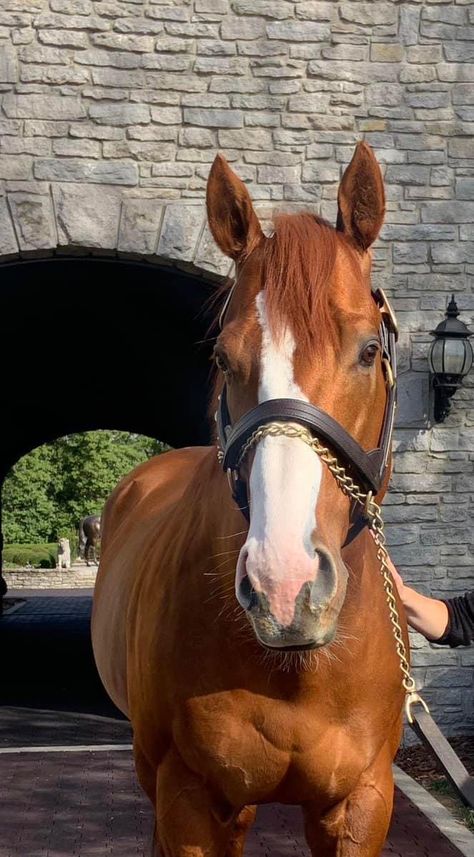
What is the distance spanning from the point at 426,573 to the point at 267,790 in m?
5.18

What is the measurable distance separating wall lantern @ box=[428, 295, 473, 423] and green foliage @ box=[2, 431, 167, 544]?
3784 centimetres

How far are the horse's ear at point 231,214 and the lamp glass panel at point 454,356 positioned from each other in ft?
16.3

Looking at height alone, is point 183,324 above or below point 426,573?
above

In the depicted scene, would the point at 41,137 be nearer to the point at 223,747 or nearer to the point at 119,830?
the point at 119,830

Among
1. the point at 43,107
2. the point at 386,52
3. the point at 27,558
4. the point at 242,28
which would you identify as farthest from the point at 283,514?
the point at 27,558

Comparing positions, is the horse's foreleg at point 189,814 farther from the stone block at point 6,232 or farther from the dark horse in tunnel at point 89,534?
the dark horse in tunnel at point 89,534

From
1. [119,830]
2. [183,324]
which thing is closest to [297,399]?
[119,830]

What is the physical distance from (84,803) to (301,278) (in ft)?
15.0

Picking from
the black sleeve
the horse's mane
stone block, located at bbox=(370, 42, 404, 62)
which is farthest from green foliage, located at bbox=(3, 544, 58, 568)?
the horse's mane

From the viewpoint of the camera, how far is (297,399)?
2.15 m

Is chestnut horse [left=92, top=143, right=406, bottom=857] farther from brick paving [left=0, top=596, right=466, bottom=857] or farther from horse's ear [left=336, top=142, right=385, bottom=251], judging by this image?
brick paving [left=0, top=596, right=466, bottom=857]

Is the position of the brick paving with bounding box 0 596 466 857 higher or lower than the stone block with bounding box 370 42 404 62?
lower

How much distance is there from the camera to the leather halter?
Answer: 2.13 m

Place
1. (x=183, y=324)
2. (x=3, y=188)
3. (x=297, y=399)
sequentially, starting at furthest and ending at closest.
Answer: (x=183, y=324), (x=3, y=188), (x=297, y=399)
